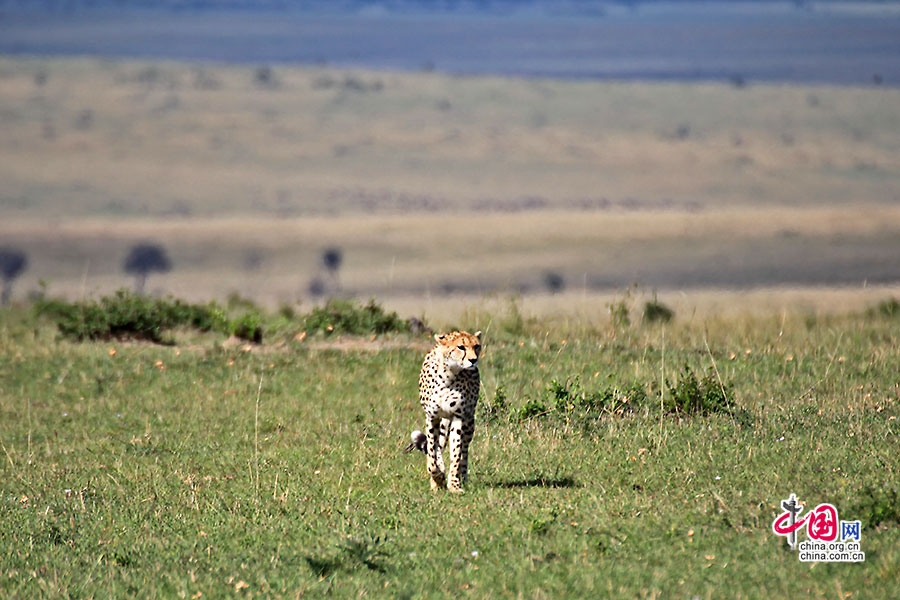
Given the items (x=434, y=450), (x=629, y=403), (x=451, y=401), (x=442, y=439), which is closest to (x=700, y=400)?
(x=629, y=403)

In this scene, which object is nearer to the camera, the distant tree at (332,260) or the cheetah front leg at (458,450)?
the cheetah front leg at (458,450)

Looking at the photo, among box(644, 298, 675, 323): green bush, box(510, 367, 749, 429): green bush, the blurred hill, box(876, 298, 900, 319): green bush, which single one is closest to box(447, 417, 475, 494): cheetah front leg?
box(510, 367, 749, 429): green bush

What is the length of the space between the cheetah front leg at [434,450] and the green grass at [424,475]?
257 millimetres

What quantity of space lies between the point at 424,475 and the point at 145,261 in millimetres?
48769

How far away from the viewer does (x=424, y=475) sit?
10.7 m

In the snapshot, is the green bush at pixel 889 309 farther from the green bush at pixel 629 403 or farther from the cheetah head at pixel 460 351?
the cheetah head at pixel 460 351

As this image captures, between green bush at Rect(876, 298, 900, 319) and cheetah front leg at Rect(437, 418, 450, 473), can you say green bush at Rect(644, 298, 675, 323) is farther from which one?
cheetah front leg at Rect(437, 418, 450, 473)

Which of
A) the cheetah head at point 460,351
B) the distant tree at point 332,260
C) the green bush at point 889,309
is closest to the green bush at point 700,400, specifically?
the cheetah head at point 460,351

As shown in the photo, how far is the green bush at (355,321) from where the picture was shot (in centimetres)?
1820

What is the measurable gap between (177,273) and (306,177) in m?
20.5

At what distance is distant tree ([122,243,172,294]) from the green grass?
131 feet

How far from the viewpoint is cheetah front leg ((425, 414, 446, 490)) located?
10.0 meters

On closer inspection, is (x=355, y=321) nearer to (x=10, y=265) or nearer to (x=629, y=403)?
(x=629, y=403)

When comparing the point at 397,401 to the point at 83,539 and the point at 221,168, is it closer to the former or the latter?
the point at 83,539
